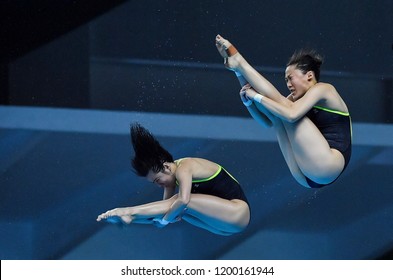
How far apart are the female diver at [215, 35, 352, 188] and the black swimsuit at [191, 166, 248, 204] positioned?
19.6 inches

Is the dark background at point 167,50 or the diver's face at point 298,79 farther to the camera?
the dark background at point 167,50

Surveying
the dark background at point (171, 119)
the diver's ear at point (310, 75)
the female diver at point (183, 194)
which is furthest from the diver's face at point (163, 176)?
the dark background at point (171, 119)

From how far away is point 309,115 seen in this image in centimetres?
583

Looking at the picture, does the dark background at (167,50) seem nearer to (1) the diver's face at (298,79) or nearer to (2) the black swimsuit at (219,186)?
(2) the black swimsuit at (219,186)

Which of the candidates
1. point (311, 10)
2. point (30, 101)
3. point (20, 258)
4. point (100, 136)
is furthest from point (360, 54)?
point (20, 258)

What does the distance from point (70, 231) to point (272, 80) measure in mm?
2535

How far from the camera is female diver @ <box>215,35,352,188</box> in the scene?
5.55 meters

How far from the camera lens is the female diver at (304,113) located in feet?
18.2

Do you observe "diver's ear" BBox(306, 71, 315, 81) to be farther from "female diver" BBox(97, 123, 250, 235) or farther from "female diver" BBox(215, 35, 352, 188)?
"female diver" BBox(97, 123, 250, 235)

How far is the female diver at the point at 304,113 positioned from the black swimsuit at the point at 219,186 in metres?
0.50

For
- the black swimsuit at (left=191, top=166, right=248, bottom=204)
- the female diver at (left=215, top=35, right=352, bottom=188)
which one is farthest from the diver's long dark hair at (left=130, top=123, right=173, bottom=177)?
the female diver at (left=215, top=35, right=352, bottom=188)

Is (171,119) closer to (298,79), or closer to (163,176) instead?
(163,176)

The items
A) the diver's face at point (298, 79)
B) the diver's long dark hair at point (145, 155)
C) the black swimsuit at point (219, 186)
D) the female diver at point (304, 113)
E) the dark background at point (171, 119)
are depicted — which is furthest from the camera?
the dark background at point (171, 119)

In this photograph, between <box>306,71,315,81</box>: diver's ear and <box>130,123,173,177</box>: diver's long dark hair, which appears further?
<box>130,123,173,177</box>: diver's long dark hair
